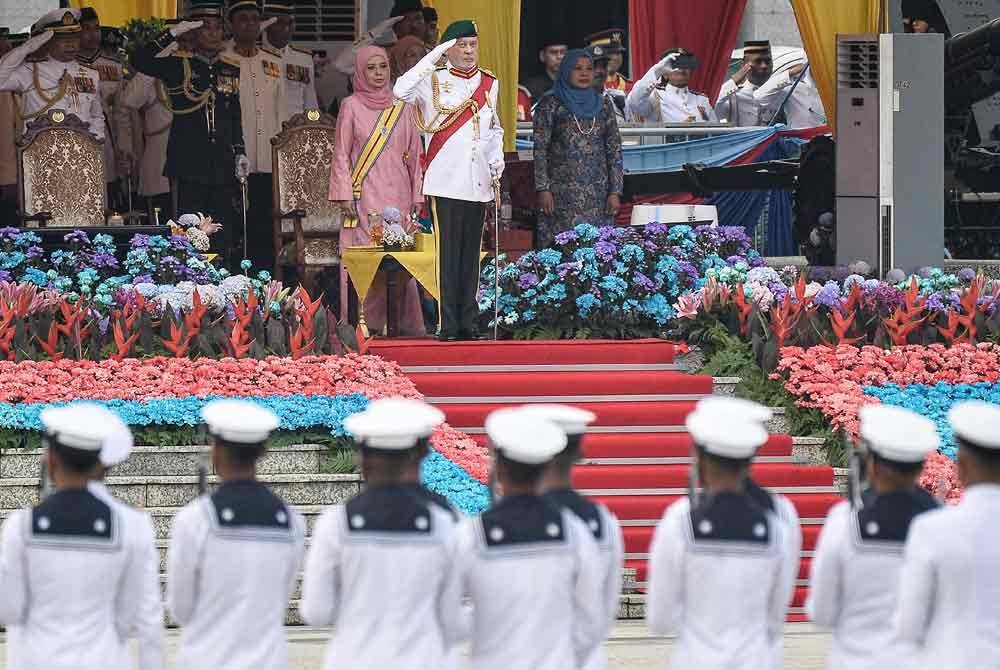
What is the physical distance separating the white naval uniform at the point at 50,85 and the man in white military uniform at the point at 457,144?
404 centimetres

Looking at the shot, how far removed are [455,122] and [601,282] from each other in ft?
4.86

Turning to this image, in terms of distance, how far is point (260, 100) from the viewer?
1593cm

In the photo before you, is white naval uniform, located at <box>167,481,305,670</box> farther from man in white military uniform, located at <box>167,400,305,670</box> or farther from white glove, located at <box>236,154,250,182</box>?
white glove, located at <box>236,154,250,182</box>

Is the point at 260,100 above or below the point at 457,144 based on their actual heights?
above

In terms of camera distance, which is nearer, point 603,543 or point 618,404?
point 603,543

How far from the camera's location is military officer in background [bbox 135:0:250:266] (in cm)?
1567

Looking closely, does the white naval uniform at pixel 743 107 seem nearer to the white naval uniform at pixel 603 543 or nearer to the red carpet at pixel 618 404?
the red carpet at pixel 618 404

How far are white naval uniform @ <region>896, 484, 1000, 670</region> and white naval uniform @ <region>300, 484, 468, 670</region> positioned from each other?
4.01 feet

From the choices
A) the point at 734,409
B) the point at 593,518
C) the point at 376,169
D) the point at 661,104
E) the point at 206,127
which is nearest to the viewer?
the point at 734,409

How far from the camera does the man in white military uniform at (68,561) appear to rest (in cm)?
543

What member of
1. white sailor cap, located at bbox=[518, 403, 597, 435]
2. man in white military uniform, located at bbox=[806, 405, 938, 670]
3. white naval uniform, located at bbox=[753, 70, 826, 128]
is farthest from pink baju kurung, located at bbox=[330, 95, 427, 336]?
man in white military uniform, located at bbox=[806, 405, 938, 670]

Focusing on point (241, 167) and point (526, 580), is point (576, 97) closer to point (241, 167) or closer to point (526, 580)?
point (241, 167)

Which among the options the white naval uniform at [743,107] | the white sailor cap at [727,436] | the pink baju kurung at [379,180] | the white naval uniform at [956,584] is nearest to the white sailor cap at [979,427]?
the white naval uniform at [956,584]

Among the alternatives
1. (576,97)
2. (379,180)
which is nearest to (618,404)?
(379,180)
